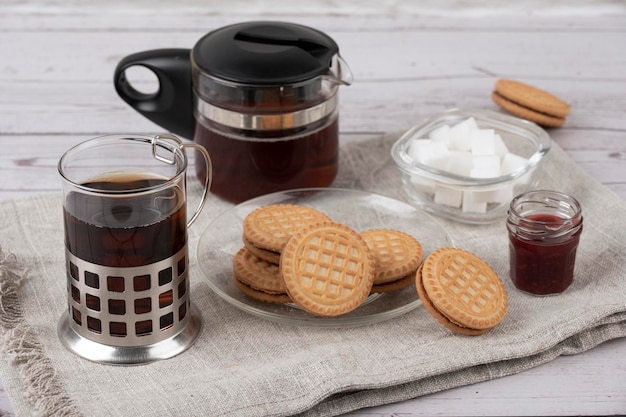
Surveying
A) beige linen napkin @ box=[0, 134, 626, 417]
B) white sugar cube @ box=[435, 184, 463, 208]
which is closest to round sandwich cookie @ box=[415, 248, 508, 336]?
beige linen napkin @ box=[0, 134, 626, 417]

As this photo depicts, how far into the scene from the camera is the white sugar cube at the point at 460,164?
204 cm

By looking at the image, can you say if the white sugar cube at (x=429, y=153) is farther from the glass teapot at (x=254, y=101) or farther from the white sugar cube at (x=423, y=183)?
the glass teapot at (x=254, y=101)

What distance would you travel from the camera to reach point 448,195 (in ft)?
6.70

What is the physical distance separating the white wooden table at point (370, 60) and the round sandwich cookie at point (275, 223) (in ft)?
2.10

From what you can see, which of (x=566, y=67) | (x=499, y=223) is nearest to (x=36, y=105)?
(x=499, y=223)

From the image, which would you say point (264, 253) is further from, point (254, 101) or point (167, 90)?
point (167, 90)

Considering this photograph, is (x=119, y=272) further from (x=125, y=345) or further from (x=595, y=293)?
(x=595, y=293)

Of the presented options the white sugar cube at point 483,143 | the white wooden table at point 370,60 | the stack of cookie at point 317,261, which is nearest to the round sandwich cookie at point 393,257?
the stack of cookie at point 317,261

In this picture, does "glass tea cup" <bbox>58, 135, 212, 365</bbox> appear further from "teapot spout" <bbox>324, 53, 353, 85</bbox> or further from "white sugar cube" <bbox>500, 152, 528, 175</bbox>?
"white sugar cube" <bbox>500, 152, 528, 175</bbox>

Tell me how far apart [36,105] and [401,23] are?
1206 millimetres

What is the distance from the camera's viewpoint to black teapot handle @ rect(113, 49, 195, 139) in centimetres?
206

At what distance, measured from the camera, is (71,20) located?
122 inches

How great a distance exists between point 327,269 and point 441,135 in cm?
63

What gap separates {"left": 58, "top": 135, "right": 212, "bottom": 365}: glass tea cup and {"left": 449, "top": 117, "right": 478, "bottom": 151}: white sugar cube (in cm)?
74
